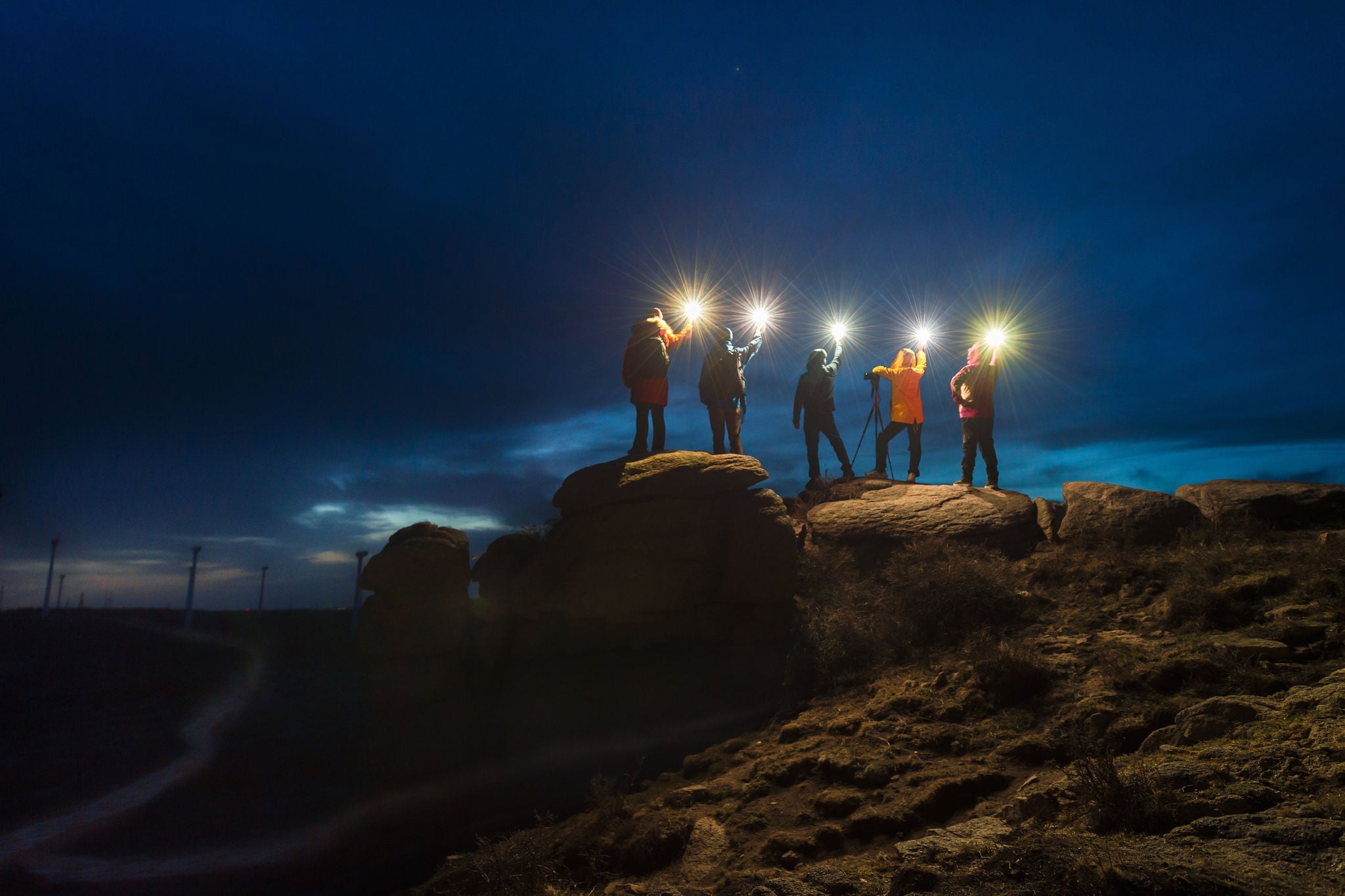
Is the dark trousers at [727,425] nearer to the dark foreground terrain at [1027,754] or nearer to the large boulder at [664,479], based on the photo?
the large boulder at [664,479]

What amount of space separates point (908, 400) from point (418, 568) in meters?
11.3

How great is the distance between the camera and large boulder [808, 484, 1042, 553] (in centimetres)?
→ 1023

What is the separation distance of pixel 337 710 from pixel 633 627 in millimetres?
29027

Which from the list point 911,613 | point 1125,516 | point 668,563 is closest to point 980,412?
point 1125,516

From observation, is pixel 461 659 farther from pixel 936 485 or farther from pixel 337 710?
pixel 337 710

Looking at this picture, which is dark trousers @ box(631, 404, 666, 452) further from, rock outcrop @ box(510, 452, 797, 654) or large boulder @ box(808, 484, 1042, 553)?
large boulder @ box(808, 484, 1042, 553)

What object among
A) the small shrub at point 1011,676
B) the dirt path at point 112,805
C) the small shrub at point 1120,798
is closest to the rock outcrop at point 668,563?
the small shrub at point 1011,676

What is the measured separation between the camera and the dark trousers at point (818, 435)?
45.8 feet

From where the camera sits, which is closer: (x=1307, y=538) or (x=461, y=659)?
(x=1307, y=538)

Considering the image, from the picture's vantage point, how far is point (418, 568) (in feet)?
38.4

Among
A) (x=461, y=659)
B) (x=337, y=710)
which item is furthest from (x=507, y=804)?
(x=337, y=710)

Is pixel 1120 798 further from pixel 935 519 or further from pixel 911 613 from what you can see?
pixel 935 519

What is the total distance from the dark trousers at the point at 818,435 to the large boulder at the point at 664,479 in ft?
10.9

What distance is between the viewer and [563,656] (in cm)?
1106
